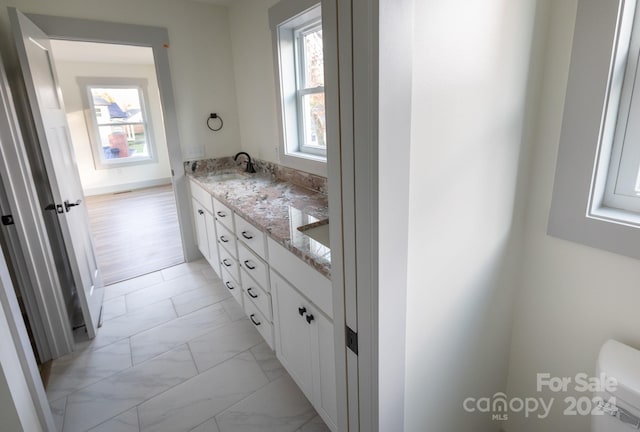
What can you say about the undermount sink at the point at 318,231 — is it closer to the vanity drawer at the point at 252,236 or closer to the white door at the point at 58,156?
the vanity drawer at the point at 252,236

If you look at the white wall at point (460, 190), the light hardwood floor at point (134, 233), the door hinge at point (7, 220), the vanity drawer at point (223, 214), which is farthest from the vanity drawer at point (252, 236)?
the light hardwood floor at point (134, 233)

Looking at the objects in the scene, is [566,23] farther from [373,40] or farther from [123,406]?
[123,406]

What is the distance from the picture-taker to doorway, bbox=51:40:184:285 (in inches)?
190

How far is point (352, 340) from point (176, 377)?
4.82 ft

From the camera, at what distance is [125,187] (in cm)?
643

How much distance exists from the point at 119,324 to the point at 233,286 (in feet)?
2.81

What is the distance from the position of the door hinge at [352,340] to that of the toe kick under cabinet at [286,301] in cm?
29

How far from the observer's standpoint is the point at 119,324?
7.84 ft

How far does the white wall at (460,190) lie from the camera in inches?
30.0

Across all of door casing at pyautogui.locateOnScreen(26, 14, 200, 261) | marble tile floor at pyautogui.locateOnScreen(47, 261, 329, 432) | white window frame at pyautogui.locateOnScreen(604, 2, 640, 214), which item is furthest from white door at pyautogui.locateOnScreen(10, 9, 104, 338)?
white window frame at pyautogui.locateOnScreen(604, 2, 640, 214)

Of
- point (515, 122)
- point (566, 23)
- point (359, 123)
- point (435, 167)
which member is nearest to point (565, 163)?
point (515, 122)

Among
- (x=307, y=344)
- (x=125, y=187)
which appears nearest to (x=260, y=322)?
(x=307, y=344)

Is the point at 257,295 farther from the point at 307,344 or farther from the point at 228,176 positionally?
the point at 228,176

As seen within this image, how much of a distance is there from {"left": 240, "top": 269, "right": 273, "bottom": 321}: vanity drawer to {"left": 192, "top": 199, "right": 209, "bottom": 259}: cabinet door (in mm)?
957
